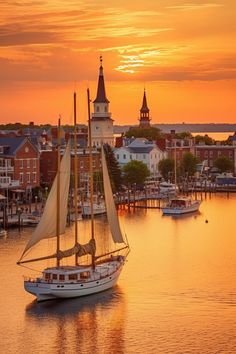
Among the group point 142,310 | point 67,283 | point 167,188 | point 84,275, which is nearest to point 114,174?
point 167,188

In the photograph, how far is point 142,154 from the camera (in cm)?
8131

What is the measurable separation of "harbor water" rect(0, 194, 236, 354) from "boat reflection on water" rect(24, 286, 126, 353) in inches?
1.1

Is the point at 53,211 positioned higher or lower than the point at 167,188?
higher

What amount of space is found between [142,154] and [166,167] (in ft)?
12.0

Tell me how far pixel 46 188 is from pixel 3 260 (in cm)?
2292

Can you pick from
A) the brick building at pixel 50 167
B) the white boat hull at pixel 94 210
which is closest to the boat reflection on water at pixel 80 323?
the white boat hull at pixel 94 210

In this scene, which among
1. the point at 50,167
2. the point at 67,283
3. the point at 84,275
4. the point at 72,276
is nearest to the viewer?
the point at 67,283

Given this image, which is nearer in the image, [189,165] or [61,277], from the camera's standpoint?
[61,277]

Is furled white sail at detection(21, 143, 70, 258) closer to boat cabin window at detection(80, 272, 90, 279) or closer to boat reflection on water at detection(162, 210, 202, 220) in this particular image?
boat cabin window at detection(80, 272, 90, 279)

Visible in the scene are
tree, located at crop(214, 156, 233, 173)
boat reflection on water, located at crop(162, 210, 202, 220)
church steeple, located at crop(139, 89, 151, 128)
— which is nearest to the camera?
boat reflection on water, located at crop(162, 210, 202, 220)

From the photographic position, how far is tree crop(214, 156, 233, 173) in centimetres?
8625

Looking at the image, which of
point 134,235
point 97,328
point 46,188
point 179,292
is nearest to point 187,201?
point 46,188

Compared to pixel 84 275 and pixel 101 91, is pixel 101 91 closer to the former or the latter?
pixel 101 91

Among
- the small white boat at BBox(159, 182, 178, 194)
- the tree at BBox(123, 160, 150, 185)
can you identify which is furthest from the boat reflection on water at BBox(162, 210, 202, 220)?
the tree at BBox(123, 160, 150, 185)
